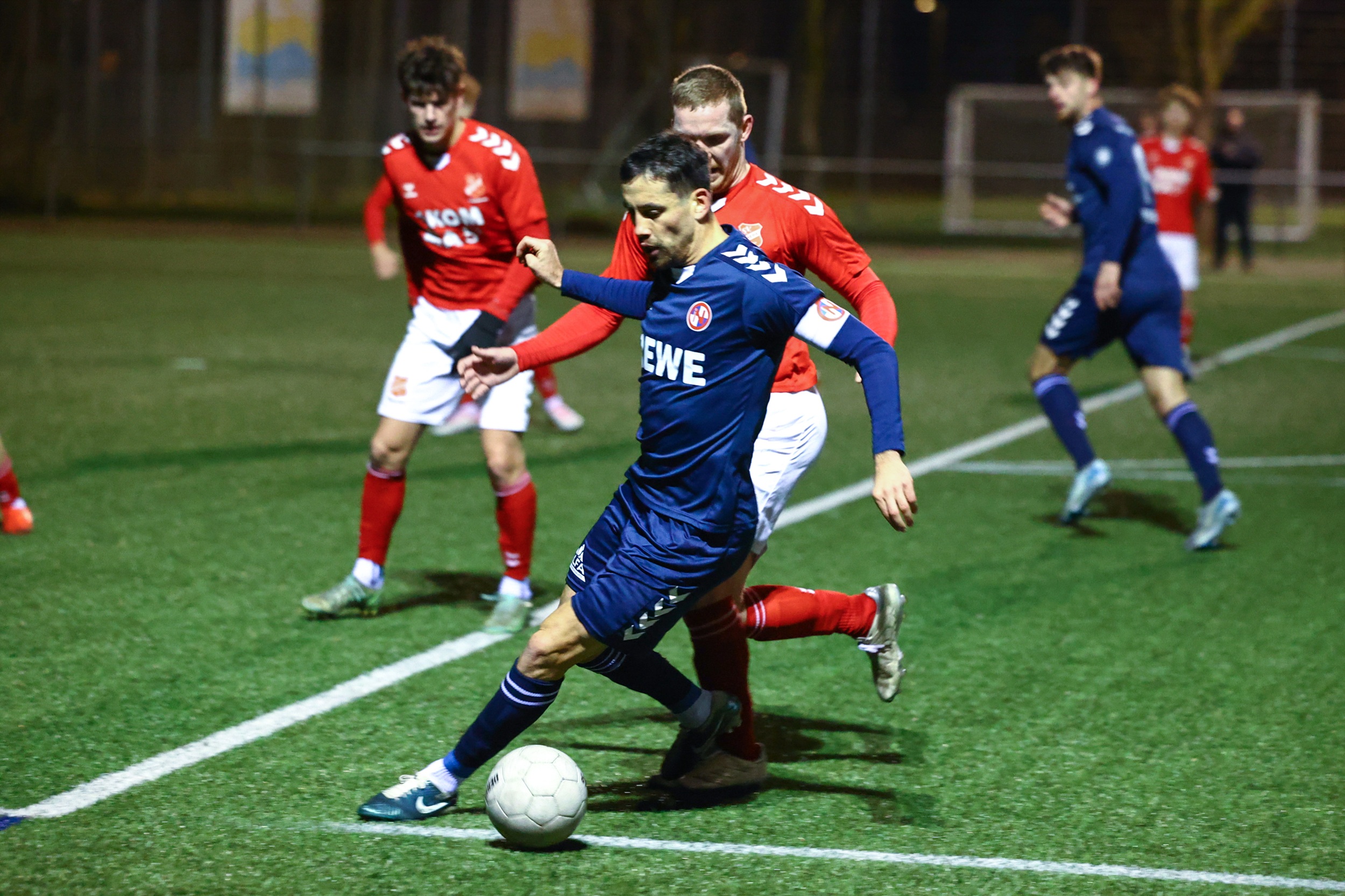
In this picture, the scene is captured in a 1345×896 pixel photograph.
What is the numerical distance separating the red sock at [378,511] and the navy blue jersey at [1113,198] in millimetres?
3576

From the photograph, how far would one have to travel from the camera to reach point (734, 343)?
373cm

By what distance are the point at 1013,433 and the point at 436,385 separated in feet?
18.4

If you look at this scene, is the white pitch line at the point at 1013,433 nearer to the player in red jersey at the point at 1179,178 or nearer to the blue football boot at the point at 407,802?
the player in red jersey at the point at 1179,178

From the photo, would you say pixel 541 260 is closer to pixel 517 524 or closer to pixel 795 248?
pixel 795 248

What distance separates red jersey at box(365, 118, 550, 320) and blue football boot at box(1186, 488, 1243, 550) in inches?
136

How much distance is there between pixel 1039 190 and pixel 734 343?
2720 centimetres

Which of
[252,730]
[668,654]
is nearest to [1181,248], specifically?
[668,654]

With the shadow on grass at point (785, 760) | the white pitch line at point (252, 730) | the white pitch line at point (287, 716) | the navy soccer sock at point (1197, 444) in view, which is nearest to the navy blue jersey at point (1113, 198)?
the navy soccer sock at point (1197, 444)

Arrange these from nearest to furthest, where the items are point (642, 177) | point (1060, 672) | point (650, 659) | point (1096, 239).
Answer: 1. point (642, 177)
2. point (650, 659)
3. point (1060, 672)
4. point (1096, 239)

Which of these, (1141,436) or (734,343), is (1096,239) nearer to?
A: (1141,436)

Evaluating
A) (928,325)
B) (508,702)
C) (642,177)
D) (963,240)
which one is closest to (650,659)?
(508,702)

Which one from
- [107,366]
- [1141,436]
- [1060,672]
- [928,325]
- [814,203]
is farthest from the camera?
[928,325]

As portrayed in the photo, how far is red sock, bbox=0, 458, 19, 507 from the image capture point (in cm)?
677

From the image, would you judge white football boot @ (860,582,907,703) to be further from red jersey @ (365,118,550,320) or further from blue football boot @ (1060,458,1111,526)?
blue football boot @ (1060,458,1111,526)
